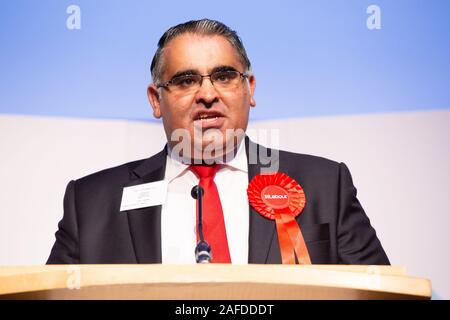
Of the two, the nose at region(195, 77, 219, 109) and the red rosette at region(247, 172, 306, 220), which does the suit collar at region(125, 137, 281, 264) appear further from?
the nose at region(195, 77, 219, 109)

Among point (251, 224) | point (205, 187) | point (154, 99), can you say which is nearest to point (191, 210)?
point (205, 187)

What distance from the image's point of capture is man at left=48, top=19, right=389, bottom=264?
187 cm

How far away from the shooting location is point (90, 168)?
7.52 feet

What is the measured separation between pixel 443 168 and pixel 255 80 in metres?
0.71

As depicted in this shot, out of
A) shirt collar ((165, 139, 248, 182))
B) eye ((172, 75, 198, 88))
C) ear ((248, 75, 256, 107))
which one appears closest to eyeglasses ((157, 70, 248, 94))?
eye ((172, 75, 198, 88))

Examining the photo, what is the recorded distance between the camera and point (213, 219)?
187 cm

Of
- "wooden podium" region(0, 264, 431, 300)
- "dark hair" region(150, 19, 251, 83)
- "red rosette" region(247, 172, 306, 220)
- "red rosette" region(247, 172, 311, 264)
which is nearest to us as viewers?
"wooden podium" region(0, 264, 431, 300)

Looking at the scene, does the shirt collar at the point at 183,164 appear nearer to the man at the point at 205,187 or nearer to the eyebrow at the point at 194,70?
the man at the point at 205,187

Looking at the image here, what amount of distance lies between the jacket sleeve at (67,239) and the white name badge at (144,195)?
0.17 m

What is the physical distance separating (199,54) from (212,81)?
0.10 metres

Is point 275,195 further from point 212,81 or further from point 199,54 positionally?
point 199,54
